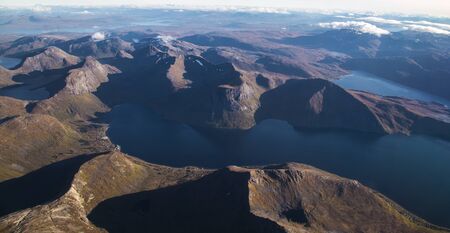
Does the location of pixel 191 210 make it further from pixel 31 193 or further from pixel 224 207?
pixel 31 193

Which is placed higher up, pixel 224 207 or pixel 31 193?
pixel 224 207

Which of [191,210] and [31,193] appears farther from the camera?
[31,193]

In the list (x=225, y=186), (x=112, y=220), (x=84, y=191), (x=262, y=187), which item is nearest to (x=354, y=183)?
(x=262, y=187)

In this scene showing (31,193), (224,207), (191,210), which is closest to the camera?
(224,207)

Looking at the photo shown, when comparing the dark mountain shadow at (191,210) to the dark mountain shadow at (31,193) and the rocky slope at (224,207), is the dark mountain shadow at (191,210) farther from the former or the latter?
the dark mountain shadow at (31,193)

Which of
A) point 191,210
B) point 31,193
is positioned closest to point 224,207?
point 191,210

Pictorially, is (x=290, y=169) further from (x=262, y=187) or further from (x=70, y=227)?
(x=70, y=227)

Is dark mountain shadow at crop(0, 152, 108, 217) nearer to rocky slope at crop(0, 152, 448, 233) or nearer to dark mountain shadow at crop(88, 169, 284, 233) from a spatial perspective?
rocky slope at crop(0, 152, 448, 233)
